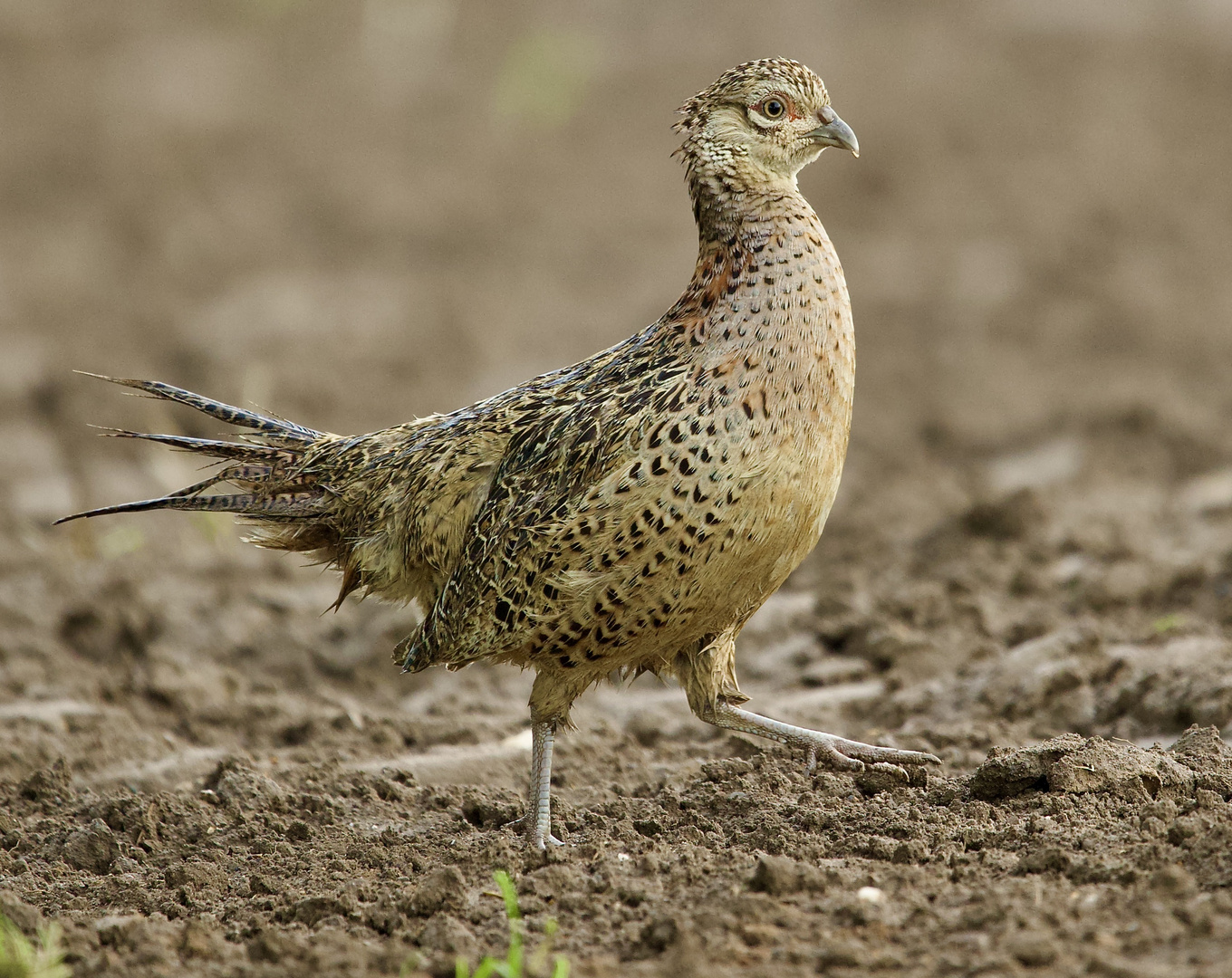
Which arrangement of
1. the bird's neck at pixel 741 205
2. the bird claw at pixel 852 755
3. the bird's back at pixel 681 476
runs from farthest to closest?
the bird claw at pixel 852 755
the bird's neck at pixel 741 205
the bird's back at pixel 681 476

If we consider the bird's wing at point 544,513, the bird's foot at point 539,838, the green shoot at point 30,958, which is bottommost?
the green shoot at point 30,958

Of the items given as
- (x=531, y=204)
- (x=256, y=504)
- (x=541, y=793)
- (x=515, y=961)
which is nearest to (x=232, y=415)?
(x=256, y=504)

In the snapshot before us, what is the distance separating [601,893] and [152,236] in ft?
33.5

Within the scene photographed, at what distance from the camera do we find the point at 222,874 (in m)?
4.34

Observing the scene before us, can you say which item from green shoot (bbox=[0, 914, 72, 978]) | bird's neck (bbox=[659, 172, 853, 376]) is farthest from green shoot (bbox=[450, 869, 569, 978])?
bird's neck (bbox=[659, 172, 853, 376])

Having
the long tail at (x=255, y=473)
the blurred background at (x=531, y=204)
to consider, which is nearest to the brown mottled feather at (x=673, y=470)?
the long tail at (x=255, y=473)

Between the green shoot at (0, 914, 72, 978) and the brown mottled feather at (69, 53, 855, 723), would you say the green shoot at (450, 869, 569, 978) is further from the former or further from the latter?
the brown mottled feather at (69, 53, 855, 723)

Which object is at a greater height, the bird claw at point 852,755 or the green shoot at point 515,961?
the bird claw at point 852,755

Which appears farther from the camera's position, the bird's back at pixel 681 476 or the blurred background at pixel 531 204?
the blurred background at pixel 531 204

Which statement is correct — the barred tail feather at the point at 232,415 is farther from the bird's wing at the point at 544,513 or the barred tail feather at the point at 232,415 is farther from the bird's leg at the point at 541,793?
the bird's leg at the point at 541,793

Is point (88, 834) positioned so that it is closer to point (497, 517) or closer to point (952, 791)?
point (497, 517)

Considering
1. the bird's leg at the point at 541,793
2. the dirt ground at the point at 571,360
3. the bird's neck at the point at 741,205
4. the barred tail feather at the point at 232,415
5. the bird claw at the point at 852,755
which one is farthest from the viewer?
the barred tail feather at the point at 232,415

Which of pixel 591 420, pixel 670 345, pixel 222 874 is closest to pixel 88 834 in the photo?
pixel 222 874

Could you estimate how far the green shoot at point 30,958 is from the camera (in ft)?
11.0
